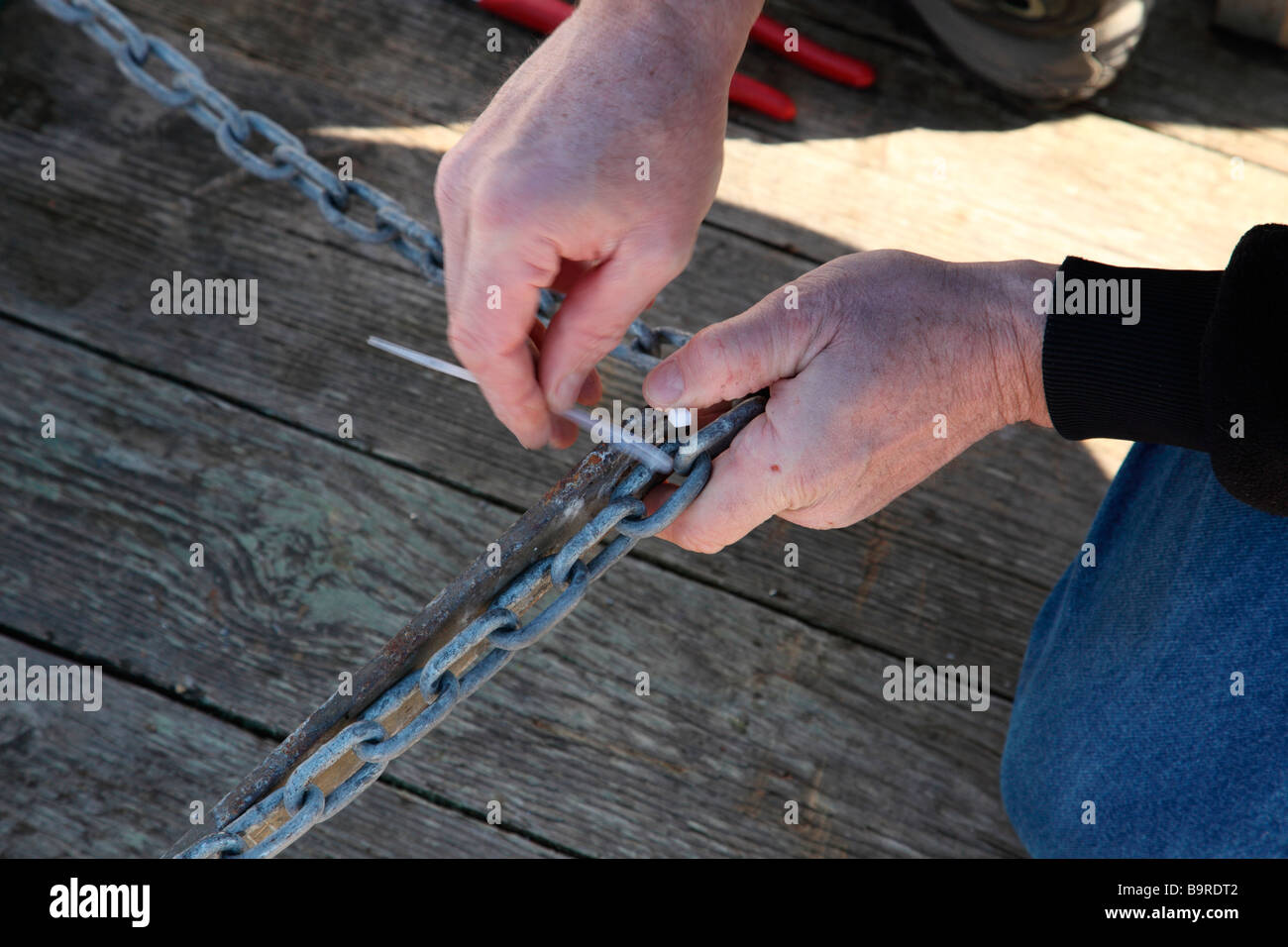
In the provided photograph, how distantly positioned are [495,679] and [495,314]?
0.58 metres

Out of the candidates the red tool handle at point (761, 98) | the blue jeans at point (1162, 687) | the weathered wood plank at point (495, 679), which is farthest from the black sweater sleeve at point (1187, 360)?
the red tool handle at point (761, 98)

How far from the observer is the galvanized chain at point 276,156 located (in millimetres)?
1203

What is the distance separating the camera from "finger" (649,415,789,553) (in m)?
1.03

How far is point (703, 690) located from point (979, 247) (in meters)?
0.84

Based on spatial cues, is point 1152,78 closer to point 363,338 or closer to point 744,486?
point 744,486

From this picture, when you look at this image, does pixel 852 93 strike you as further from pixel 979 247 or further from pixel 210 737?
pixel 210 737

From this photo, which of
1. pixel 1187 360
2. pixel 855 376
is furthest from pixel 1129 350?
pixel 855 376

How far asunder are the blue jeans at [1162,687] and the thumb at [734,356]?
468 mm

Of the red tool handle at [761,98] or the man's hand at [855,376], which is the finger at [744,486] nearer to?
the man's hand at [855,376]

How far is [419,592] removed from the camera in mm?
1394

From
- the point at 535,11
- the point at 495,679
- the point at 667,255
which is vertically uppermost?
the point at 535,11

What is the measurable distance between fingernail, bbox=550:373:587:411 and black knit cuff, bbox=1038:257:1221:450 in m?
0.47

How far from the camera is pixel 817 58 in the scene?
1755 mm

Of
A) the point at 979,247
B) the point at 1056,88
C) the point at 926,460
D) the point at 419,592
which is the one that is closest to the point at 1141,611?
the point at 926,460
